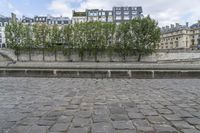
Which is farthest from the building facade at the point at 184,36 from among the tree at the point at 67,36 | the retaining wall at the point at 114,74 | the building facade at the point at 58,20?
the retaining wall at the point at 114,74

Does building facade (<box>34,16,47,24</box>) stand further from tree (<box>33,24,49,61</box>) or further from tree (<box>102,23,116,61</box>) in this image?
tree (<box>102,23,116,61</box>)

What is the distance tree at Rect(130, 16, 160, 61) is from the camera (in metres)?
49.8

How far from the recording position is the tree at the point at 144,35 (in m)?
49.8

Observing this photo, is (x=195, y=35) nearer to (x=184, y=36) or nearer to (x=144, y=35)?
(x=184, y=36)

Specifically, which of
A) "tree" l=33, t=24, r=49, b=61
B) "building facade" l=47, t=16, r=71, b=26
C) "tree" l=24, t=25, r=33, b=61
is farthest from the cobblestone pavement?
"building facade" l=47, t=16, r=71, b=26

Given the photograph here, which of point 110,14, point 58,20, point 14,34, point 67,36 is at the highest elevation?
point 110,14

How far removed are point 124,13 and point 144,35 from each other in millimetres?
39037

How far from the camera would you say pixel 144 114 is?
15.8 feet

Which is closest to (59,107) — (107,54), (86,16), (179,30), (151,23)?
(107,54)

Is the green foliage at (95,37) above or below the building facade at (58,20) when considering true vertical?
below

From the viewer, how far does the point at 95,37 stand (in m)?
50.5

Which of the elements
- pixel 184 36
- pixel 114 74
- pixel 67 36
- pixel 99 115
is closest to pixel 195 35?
pixel 184 36

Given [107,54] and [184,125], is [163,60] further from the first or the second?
[184,125]

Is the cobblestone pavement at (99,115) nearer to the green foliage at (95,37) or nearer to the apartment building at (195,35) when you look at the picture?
the green foliage at (95,37)
